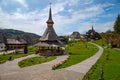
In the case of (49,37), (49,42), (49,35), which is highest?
(49,35)

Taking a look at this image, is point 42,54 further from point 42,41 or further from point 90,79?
point 90,79

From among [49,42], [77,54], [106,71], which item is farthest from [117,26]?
[106,71]

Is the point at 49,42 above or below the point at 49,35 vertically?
below

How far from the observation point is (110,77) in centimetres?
1994

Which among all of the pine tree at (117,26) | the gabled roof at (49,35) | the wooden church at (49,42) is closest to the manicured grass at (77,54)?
the wooden church at (49,42)

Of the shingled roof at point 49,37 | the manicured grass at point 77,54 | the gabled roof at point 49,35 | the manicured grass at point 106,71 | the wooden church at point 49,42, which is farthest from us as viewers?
the gabled roof at point 49,35

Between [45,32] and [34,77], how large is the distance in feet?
108

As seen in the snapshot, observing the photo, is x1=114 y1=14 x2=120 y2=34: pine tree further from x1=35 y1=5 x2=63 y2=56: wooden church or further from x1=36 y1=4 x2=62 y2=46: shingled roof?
x1=35 y1=5 x2=63 y2=56: wooden church

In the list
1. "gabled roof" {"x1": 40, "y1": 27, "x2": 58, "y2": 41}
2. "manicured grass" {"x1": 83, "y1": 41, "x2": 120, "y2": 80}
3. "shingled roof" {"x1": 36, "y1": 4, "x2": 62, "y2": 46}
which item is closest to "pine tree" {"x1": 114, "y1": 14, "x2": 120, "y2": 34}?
"shingled roof" {"x1": 36, "y1": 4, "x2": 62, "y2": 46}

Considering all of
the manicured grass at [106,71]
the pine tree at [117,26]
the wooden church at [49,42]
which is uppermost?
the pine tree at [117,26]

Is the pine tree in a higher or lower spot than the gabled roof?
higher

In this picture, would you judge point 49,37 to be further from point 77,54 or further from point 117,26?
point 117,26

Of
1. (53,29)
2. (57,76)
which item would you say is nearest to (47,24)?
(53,29)

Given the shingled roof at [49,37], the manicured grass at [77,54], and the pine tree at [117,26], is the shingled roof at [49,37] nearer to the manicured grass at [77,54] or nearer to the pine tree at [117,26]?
the manicured grass at [77,54]
